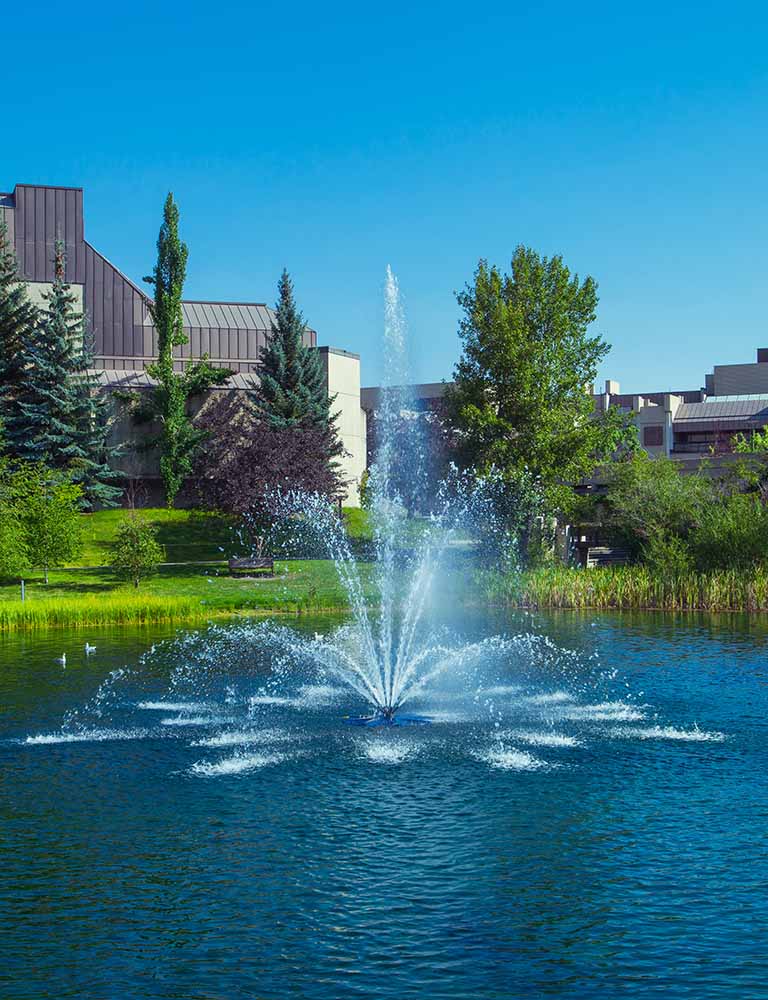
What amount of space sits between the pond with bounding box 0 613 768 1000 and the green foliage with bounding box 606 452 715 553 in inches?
753

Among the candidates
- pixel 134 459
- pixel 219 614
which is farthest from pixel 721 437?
pixel 219 614

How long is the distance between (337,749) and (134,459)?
46077mm

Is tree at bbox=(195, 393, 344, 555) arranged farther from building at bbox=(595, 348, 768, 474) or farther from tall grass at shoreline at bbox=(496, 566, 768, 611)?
building at bbox=(595, 348, 768, 474)

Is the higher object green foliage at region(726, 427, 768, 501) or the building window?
the building window

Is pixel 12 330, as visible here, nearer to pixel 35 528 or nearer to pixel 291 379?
pixel 291 379

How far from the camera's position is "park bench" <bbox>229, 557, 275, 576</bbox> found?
47.0m

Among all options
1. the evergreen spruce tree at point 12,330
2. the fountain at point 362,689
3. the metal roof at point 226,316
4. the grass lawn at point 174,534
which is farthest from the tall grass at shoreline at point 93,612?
the metal roof at point 226,316

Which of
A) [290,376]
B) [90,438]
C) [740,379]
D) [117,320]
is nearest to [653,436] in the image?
[740,379]

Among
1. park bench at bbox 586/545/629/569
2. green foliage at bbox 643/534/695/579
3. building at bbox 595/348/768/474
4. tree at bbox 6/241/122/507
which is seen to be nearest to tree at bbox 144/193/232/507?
tree at bbox 6/241/122/507

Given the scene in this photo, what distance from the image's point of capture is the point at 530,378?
162 feet

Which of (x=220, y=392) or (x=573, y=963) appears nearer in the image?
(x=573, y=963)

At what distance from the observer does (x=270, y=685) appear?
82.2 feet

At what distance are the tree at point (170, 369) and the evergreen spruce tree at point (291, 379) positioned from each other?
443 cm

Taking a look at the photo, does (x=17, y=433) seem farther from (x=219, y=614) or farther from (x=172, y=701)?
(x=172, y=701)
